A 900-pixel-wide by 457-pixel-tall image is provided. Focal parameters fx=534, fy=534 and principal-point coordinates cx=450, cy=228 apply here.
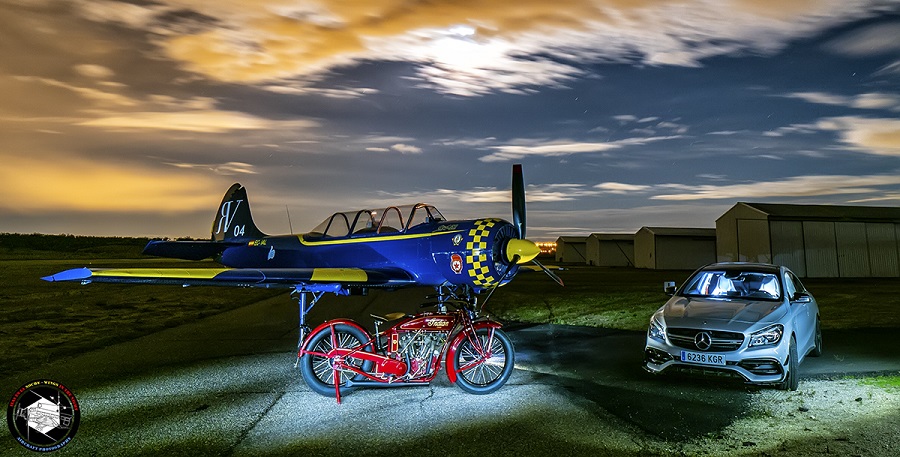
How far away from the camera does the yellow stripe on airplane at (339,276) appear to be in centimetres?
830

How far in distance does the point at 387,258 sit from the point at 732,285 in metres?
5.91

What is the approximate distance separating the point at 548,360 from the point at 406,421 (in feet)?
11.5

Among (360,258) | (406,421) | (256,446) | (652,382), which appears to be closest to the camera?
(256,446)

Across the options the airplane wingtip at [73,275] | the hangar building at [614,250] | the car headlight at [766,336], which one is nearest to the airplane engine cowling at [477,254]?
the car headlight at [766,336]

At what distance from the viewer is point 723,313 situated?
685 cm

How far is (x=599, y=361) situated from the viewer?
811 cm

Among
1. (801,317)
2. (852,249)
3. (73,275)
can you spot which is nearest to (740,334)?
(801,317)

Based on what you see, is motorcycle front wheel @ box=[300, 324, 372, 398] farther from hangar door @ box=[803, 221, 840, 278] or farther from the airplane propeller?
hangar door @ box=[803, 221, 840, 278]

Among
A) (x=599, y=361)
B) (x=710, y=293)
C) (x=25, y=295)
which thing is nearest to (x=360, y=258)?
(x=599, y=361)

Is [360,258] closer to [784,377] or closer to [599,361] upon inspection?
[599,361]

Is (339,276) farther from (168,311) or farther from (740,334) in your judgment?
(168,311)

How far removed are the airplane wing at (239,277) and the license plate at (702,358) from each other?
4.83 meters

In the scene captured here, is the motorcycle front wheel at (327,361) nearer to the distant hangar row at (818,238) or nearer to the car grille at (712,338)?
the car grille at (712,338)

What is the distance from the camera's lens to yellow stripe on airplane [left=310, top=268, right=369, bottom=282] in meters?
8.30
